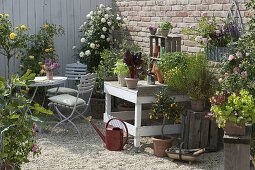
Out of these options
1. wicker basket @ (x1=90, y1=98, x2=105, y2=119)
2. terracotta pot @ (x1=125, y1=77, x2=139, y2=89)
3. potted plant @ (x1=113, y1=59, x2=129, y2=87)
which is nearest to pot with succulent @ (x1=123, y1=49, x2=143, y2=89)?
terracotta pot @ (x1=125, y1=77, x2=139, y2=89)

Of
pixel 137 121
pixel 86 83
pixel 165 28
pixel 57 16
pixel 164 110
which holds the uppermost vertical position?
pixel 57 16

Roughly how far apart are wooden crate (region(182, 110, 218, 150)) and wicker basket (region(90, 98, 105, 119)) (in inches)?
93.3

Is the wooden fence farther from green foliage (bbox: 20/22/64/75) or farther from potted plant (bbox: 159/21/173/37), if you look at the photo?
potted plant (bbox: 159/21/173/37)

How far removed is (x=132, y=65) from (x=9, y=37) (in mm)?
2751

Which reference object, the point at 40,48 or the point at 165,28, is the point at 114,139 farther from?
the point at 40,48

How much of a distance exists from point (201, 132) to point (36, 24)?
4.25 m

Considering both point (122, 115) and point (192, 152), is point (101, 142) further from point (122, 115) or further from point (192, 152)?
point (192, 152)

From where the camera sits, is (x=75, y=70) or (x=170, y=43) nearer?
(x=170, y=43)

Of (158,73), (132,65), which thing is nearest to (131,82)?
(132,65)

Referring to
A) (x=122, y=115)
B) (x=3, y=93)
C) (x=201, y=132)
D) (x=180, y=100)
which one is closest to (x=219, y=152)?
(x=201, y=132)

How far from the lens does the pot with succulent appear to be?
6457 mm

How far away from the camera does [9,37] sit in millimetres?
8281

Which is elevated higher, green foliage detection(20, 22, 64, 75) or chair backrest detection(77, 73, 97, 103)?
green foliage detection(20, 22, 64, 75)

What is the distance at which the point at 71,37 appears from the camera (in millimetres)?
9516
